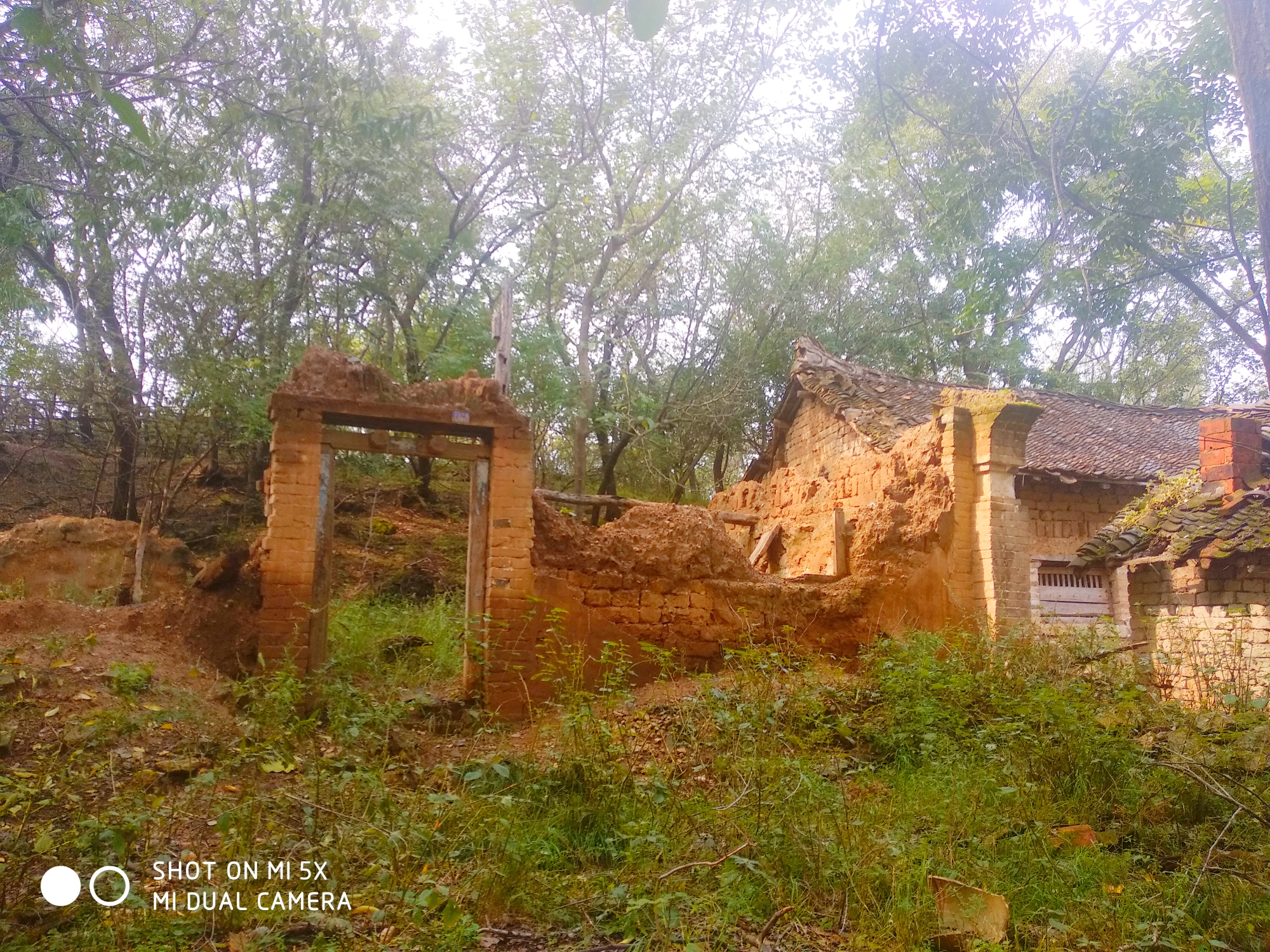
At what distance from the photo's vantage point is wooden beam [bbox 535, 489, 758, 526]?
10699mm

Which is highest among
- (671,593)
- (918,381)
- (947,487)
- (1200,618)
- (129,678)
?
(918,381)

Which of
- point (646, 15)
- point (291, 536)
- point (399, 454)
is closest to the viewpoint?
point (646, 15)

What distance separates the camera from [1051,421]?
629 inches

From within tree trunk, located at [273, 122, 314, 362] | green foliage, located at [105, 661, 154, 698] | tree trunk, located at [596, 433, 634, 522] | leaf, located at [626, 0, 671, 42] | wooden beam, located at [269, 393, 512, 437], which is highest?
tree trunk, located at [273, 122, 314, 362]

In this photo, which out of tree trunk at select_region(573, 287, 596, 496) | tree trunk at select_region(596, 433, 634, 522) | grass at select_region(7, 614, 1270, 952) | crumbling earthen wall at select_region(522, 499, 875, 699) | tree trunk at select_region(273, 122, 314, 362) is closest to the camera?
grass at select_region(7, 614, 1270, 952)

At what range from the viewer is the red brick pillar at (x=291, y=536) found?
7.15 m

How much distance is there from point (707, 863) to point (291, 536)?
4668 mm

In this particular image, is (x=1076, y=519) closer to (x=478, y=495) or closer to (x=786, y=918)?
(x=478, y=495)

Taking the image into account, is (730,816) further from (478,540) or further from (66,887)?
(478,540)

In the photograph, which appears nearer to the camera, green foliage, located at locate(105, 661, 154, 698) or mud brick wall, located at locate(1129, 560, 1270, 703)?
green foliage, located at locate(105, 661, 154, 698)

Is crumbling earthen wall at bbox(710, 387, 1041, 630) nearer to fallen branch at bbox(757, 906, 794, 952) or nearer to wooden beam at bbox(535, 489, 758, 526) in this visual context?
wooden beam at bbox(535, 489, 758, 526)

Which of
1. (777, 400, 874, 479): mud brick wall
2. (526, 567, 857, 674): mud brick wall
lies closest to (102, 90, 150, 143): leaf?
(526, 567, 857, 674): mud brick wall

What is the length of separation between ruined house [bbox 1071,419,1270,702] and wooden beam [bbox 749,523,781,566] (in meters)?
4.28

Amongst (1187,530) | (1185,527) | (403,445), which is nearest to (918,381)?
(1185,527)
